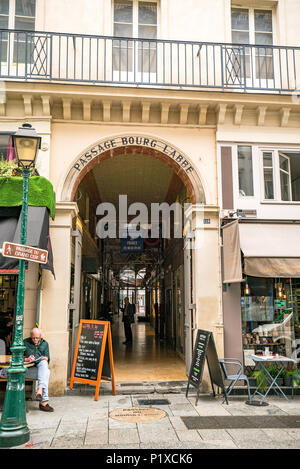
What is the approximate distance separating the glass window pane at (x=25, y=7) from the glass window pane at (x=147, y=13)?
263 cm

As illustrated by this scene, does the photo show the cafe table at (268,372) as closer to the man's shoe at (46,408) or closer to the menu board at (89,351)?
the menu board at (89,351)

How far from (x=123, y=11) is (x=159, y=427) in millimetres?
9412

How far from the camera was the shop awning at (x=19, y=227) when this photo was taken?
754 cm

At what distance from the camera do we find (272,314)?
9.27m

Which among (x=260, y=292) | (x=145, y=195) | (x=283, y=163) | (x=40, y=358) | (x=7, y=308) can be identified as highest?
(x=145, y=195)

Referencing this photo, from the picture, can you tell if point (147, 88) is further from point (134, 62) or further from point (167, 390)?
point (167, 390)

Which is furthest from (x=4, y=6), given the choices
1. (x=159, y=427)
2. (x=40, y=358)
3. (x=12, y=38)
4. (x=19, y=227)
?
(x=159, y=427)

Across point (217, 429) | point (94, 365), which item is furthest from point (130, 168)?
point (217, 429)

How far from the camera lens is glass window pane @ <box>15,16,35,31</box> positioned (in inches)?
381

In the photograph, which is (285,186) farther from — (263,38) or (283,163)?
Answer: (263,38)

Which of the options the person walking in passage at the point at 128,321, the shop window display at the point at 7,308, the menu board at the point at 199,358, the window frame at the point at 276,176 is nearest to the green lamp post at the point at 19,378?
→ the shop window display at the point at 7,308

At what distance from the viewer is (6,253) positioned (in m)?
5.74
